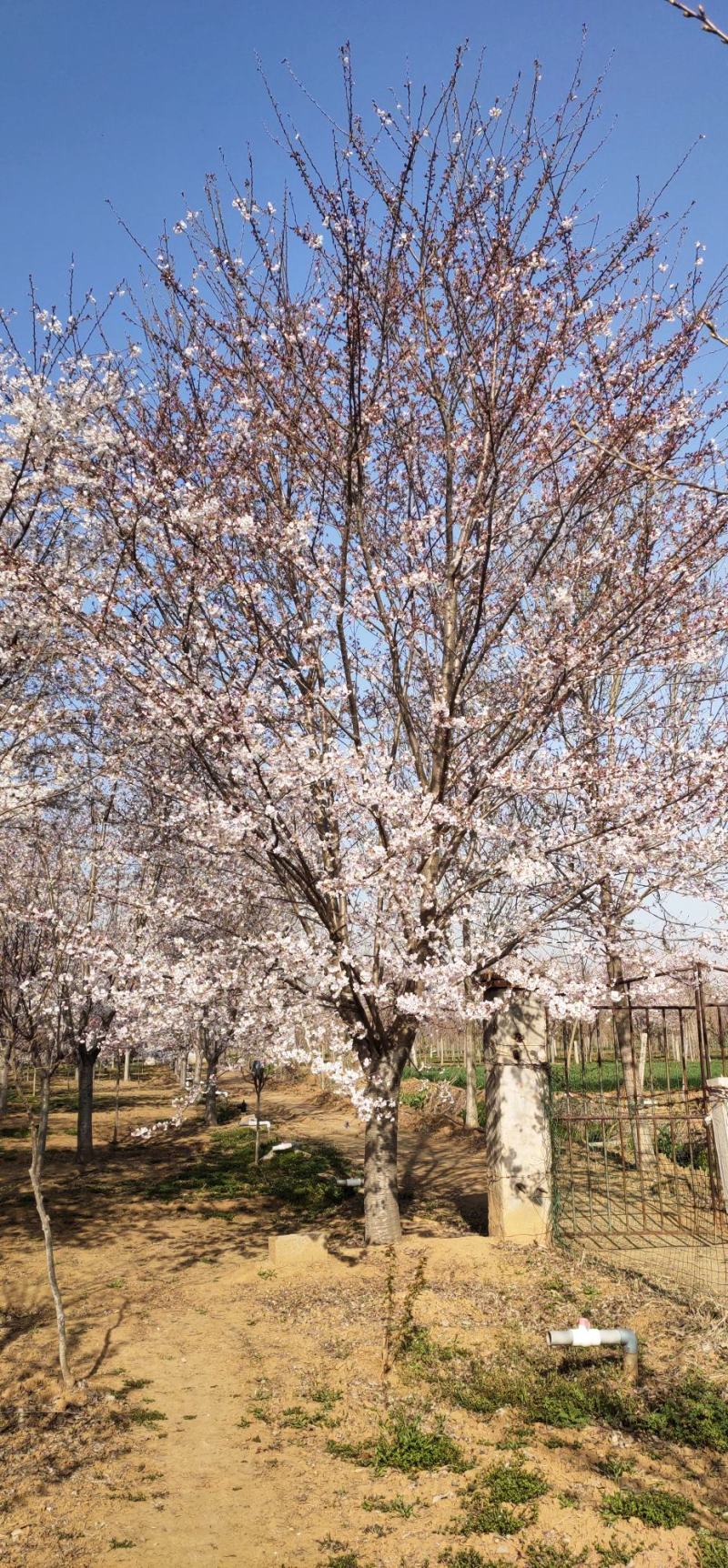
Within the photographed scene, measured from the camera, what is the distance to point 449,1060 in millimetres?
46531

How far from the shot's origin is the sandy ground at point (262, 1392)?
519cm

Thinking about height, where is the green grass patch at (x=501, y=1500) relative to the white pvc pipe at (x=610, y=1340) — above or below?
below

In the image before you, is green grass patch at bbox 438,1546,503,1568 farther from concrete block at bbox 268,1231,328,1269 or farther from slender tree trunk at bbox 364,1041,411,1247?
slender tree trunk at bbox 364,1041,411,1247

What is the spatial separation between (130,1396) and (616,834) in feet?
22.7

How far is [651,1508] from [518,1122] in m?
5.28

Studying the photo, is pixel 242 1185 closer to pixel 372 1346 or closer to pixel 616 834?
pixel 372 1346

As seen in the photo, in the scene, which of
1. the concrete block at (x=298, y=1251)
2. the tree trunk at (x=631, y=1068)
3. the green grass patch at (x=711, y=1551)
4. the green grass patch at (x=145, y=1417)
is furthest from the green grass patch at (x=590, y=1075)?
the green grass patch at (x=711, y=1551)

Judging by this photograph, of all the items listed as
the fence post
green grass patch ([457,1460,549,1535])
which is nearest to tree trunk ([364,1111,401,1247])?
the fence post

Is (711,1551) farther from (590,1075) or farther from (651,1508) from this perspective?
(590,1075)

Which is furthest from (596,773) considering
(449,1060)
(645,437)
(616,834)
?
(449,1060)

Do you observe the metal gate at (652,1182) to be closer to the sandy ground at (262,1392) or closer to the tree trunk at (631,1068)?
the tree trunk at (631,1068)

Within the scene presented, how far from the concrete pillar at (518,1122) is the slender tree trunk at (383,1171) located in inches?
42.5

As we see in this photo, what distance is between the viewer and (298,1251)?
1038 centimetres

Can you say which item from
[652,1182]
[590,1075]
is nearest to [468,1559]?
[652,1182]
